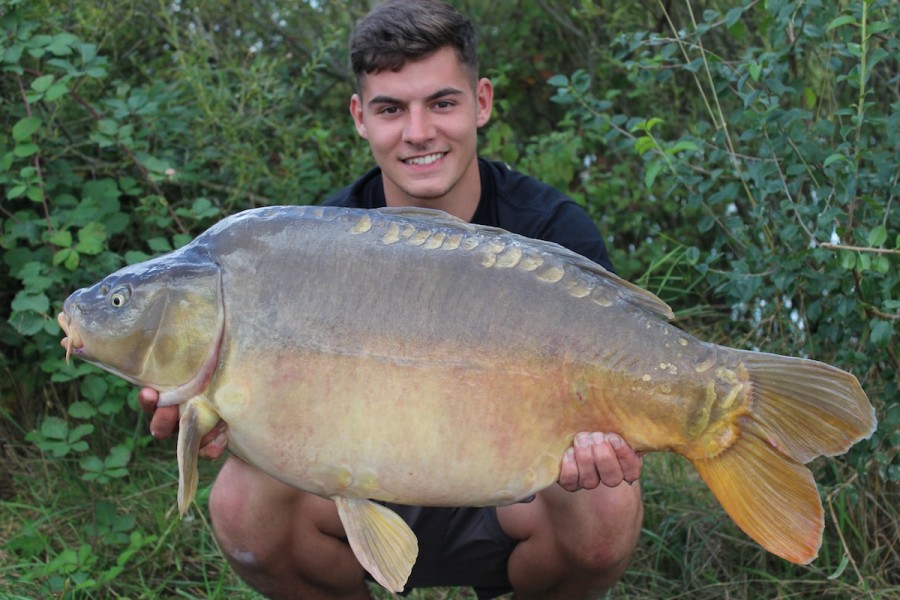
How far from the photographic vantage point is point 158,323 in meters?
1.64

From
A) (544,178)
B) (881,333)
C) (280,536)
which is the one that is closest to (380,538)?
(280,536)

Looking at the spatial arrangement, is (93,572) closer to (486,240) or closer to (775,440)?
(486,240)

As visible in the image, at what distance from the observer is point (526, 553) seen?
2.08 m

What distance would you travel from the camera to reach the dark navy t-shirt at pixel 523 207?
2.22 m

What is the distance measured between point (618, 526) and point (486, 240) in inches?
26.0

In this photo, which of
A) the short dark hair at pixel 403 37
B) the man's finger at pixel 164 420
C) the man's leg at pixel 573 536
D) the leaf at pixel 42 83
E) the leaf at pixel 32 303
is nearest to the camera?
the man's finger at pixel 164 420

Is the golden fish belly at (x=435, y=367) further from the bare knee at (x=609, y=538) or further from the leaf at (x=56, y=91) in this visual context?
the leaf at (x=56, y=91)

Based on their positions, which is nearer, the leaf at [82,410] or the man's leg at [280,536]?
the man's leg at [280,536]

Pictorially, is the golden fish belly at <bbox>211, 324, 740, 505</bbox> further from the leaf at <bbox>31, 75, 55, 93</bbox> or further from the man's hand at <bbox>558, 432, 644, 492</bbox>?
the leaf at <bbox>31, 75, 55, 93</bbox>

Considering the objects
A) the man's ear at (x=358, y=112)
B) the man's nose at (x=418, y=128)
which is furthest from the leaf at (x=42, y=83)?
the man's nose at (x=418, y=128)


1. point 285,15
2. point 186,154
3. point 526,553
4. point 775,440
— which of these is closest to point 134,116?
point 186,154

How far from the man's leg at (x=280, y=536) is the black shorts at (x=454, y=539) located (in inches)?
5.1

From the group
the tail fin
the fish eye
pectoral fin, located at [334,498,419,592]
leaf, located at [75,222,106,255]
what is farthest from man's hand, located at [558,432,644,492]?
leaf, located at [75,222,106,255]

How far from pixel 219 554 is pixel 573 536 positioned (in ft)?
3.09
